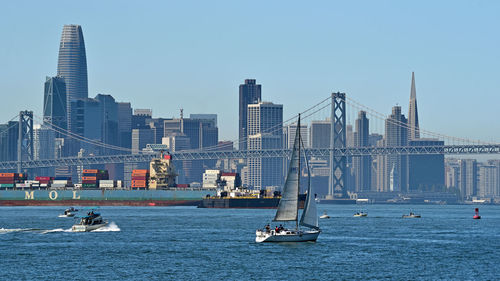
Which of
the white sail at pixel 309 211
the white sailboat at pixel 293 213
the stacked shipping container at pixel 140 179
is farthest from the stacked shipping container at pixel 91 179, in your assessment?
the white sail at pixel 309 211

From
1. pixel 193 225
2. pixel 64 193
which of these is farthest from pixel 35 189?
pixel 193 225

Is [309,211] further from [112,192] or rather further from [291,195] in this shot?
[112,192]

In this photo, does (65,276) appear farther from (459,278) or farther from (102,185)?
(102,185)

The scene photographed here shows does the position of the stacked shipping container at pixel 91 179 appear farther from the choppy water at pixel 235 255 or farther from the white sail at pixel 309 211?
the white sail at pixel 309 211

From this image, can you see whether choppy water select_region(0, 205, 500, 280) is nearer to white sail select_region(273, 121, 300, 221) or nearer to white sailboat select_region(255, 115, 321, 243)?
white sailboat select_region(255, 115, 321, 243)

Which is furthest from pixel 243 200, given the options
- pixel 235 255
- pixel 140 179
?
pixel 235 255
